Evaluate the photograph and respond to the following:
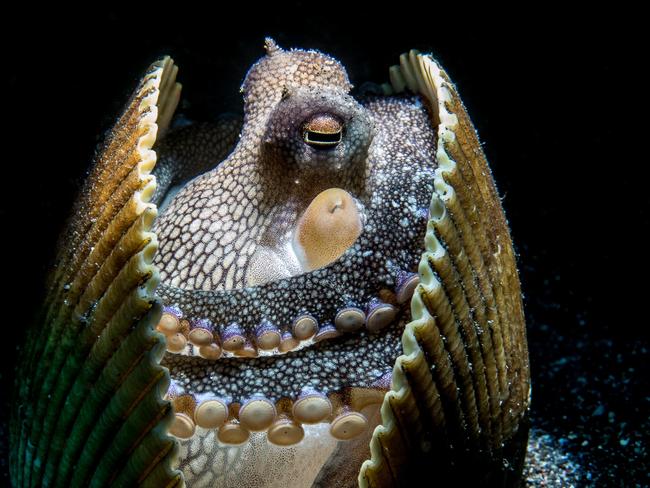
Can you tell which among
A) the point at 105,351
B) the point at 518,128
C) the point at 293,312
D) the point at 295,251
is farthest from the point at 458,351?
the point at 518,128

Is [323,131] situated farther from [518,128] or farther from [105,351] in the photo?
[518,128]

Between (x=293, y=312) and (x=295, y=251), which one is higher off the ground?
(x=295, y=251)

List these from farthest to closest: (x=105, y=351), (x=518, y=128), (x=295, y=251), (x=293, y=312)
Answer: (x=518, y=128) < (x=295, y=251) < (x=293, y=312) < (x=105, y=351)

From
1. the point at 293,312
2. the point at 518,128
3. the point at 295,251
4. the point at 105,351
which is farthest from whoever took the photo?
the point at 518,128

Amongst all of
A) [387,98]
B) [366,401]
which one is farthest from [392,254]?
[387,98]

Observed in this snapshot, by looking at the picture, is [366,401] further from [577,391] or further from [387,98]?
[577,391]

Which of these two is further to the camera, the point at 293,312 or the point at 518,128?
the point at 518,128

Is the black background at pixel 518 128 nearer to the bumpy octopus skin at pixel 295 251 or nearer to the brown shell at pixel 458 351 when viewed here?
the bumpy octopus skin at pixel 295 251

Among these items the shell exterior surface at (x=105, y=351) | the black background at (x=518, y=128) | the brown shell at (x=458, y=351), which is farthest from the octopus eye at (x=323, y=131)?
the black background at (x=518, y=128)
